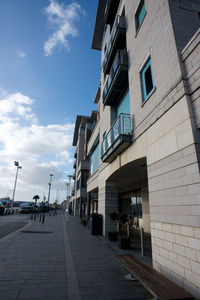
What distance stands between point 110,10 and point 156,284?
17.0 m

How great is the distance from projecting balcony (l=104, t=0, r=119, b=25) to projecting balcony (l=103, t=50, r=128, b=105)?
6.48m

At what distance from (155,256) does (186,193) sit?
2.49m

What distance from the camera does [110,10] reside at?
13.6 m

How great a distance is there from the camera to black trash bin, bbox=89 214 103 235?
12.1m

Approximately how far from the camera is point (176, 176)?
452 cm

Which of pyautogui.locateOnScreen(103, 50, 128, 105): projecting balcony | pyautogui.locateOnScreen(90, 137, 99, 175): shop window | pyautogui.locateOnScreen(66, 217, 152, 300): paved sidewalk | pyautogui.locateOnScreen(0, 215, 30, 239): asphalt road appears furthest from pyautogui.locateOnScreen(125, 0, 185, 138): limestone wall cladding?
pyautogui.locateOnScreen(0, 215, 30, 239): asphalt road

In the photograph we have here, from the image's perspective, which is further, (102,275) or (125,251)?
(125,251)

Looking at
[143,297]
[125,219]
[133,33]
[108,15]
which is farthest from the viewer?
[108,15]

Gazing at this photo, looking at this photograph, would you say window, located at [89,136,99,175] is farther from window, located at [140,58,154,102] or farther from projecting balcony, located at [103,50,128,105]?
window, located at [140,58,154,102]

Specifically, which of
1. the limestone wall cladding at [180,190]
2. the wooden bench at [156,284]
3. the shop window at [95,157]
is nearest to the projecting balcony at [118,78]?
the limestone wall cladding at [180,190]

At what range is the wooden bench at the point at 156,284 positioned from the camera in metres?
3.12

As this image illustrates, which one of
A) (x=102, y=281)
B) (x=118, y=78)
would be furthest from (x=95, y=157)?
(x=102, y=281)

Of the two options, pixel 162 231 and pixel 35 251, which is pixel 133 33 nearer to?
pixel 162 231

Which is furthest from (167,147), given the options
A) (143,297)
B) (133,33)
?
(133,33)
